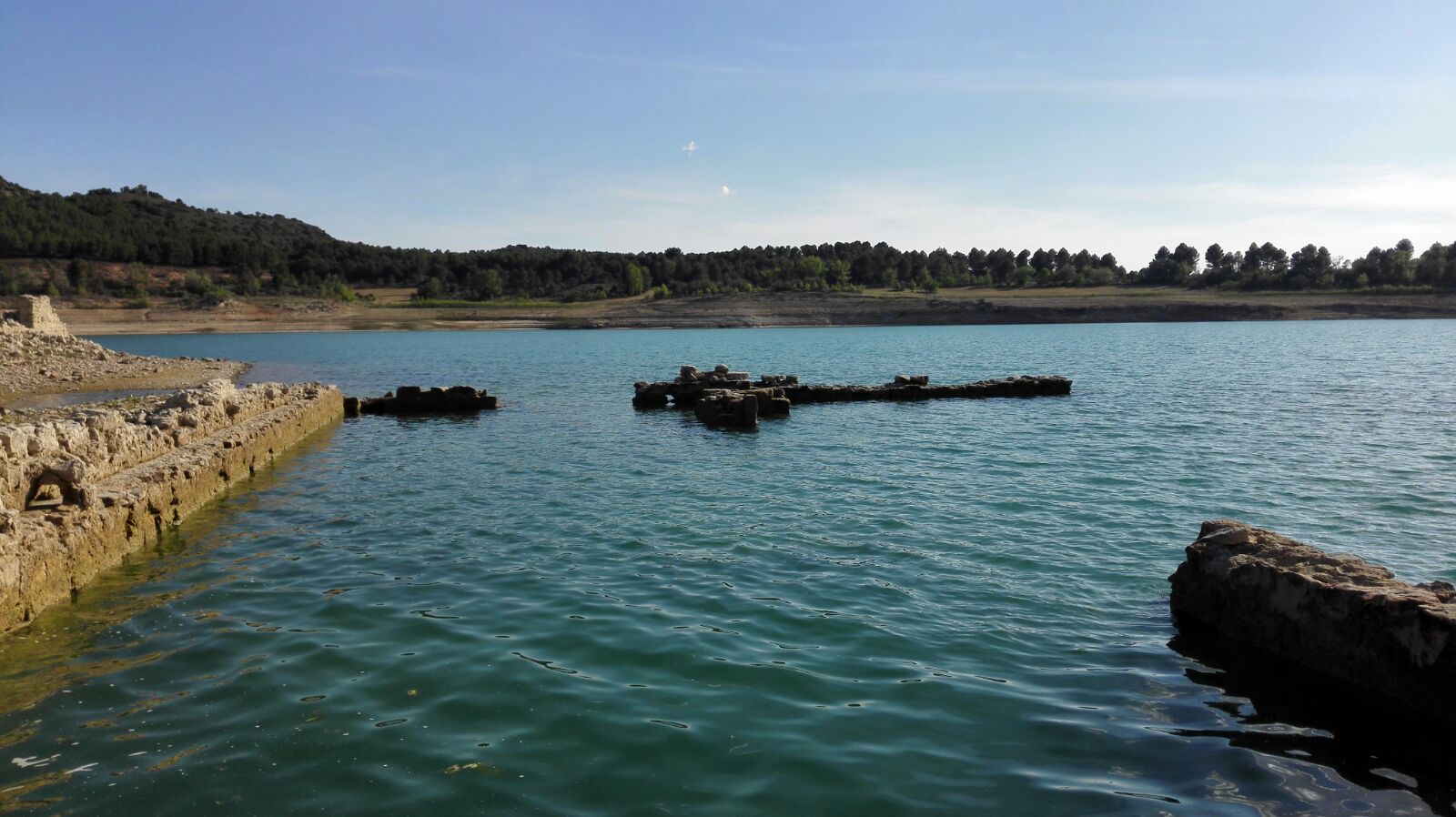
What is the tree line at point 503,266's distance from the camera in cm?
11143

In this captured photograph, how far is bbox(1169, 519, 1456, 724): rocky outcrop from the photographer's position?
5.84 meters

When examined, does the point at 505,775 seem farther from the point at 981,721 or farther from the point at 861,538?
the point at 861,538

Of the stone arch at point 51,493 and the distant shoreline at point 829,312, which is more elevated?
the distant shoreline at point 829,312

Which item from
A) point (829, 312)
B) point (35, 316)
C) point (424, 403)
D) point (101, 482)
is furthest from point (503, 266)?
point (101, 482)

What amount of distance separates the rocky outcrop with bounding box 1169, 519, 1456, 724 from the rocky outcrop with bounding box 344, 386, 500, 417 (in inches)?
869

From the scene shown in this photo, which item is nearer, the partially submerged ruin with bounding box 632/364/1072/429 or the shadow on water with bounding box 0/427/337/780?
the shadow on water with bounding box 0/427/337/780

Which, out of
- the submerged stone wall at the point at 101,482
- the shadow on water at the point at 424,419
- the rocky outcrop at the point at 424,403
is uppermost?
the submerged stone wall at the point at 101,482

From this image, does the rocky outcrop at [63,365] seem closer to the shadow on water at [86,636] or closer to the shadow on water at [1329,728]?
the shadow on water at [86,636]

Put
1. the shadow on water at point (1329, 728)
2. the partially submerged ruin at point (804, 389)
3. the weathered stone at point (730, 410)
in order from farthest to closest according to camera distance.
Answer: the partially submerged ruin at point (804, 389) → the weathered stone at point (730, 410) → the shadow on water at point (1329, 728)

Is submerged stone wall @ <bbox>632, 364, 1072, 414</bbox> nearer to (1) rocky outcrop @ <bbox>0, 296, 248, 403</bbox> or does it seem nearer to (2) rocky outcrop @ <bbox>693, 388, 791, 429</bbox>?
(2) rocky outcrop @ <bbox>693, 388, 791, 429</bbox>

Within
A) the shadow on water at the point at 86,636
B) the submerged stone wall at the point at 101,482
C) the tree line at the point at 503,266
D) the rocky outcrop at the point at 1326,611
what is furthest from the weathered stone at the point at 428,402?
the tree line at the point at 503,266

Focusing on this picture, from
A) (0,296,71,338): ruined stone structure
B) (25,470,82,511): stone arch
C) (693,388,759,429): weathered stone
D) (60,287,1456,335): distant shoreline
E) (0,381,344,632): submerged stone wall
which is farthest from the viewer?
(60,287,1456,335): distant shoreline

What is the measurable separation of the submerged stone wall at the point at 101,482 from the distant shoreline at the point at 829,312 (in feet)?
272

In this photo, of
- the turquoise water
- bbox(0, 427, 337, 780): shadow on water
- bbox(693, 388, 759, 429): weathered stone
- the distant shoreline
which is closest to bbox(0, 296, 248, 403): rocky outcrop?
the turquoise water
